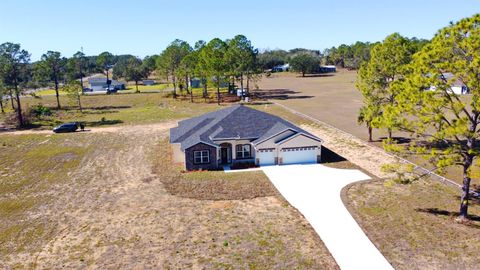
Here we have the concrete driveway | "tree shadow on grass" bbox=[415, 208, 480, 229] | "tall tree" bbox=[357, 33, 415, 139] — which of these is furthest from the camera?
"tall tree" bbox=[357, 33, 415, 139]

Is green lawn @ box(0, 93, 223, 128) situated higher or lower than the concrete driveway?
higher

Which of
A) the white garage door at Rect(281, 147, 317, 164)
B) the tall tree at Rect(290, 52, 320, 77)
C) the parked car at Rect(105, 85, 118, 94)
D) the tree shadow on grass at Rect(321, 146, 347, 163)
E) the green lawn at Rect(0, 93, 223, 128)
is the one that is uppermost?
the tall tree at Rect(290, 52, 320, 77)

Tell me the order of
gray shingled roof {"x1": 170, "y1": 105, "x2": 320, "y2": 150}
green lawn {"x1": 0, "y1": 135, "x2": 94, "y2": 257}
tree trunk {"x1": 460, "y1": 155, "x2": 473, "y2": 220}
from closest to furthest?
tree trunk {"x1": 460, "y1": 155, "x2": 473, "y2": 220} < green lawn {"x1": 0, "y1": 135, "x2": 94, "y2": 257} < gray shingled roof {"x1": 170, "y1": 105, "x2": 320, "y2": 150}

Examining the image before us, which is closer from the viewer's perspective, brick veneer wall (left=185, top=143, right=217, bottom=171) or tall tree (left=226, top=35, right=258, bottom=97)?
brick veneer wall (left=185, top=143, right=217, bottom=171)

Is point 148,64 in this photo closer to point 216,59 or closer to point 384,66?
point 216,59

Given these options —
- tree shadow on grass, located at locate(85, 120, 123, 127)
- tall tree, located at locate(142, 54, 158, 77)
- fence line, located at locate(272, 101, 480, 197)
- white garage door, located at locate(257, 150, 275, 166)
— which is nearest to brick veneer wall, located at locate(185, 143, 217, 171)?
white garage door, located at locate(257, 150, 275, 166)

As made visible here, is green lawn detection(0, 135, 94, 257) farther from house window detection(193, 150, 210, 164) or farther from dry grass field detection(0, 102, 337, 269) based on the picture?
house window detection(193, 150, 210, 164)

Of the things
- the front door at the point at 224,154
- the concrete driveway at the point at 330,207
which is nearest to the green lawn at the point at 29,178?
the front door at the point at 224,154

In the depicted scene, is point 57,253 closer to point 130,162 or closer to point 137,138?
point 130,162
